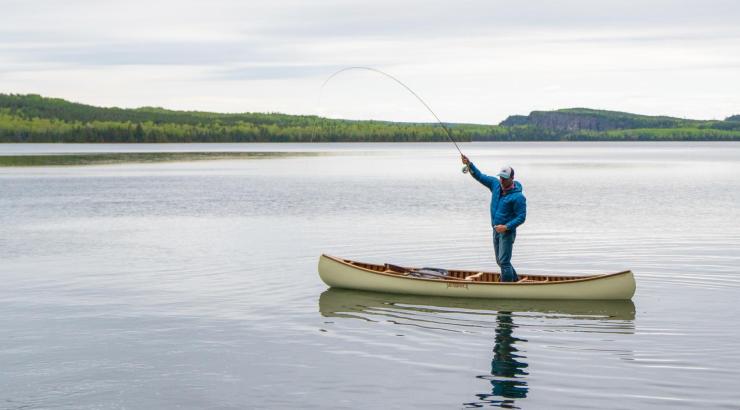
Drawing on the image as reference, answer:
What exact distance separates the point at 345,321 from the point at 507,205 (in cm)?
385

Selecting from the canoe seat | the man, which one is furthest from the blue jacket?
the canoe seat

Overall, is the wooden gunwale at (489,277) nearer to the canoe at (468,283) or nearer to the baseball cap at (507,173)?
the canoe at (468,283)

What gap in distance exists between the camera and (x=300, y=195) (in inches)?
1951

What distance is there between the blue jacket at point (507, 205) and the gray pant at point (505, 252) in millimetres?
205

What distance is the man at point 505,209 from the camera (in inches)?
664

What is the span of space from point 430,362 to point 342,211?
25767 millimetres

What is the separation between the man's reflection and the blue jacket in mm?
2566

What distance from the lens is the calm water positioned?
11430 mm

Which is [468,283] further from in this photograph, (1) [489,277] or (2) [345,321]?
(2) [345,321]

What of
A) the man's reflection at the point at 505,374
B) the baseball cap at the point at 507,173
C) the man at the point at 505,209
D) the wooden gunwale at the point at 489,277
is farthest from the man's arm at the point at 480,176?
the man's reflection at the point at 505,374

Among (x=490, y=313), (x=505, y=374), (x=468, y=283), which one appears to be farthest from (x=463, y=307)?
(x=505, y=374)

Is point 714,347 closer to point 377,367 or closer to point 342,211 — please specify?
point 377,367

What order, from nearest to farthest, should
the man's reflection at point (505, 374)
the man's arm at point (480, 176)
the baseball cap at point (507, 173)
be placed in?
1. the man's reflection at point (505, 374)
2. the baseball cap at point (507, 173)
3. the man's arm at point (480, 176)

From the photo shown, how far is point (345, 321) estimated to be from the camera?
15820 mm
